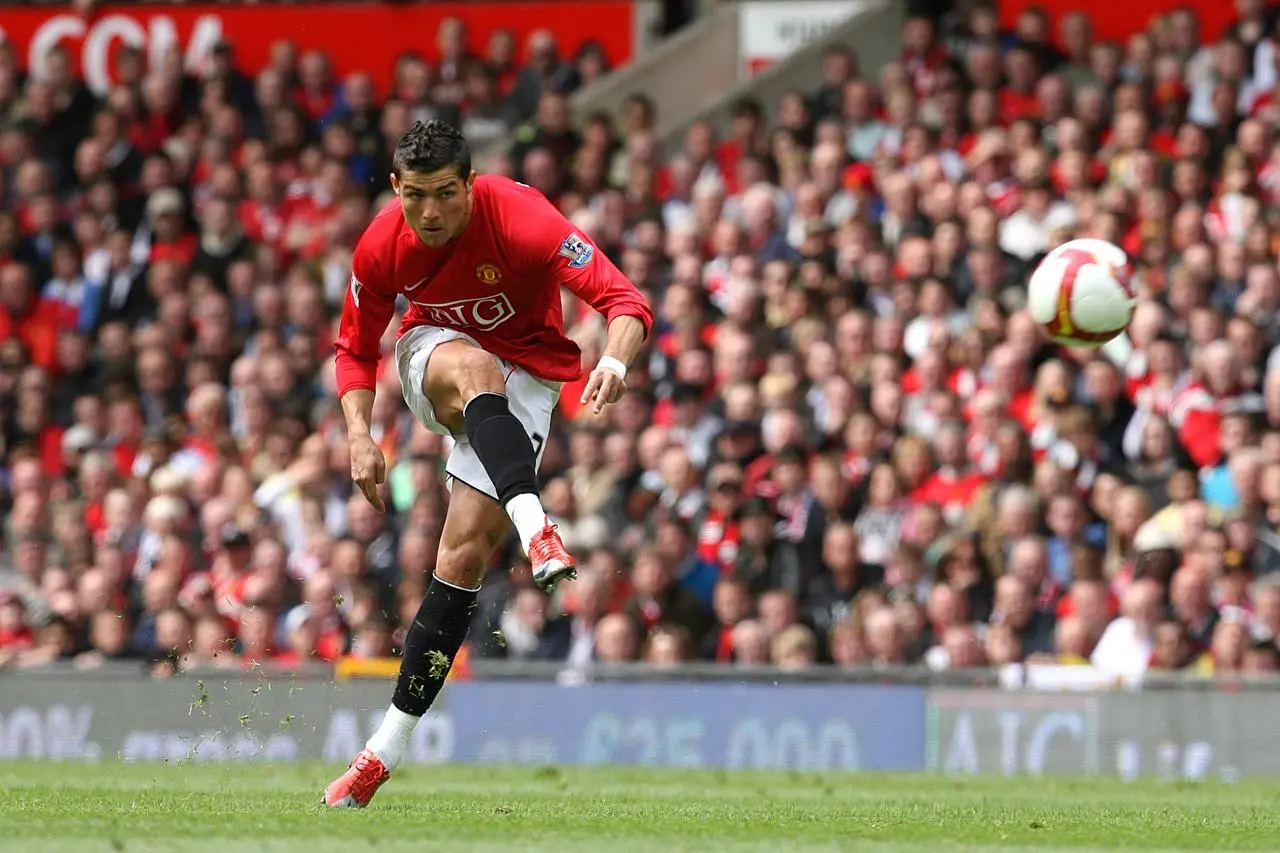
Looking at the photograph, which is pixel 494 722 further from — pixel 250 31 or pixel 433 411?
pixel 250 31

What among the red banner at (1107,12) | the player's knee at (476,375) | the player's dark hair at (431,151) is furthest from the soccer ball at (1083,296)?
the red banner at (1107,12)

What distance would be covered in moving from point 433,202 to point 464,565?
4.19 ft

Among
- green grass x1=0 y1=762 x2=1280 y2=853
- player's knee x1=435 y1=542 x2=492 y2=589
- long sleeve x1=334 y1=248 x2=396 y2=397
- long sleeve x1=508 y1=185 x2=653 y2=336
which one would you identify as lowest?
green grass x1=0 y1=762 x2=1280 y2=853

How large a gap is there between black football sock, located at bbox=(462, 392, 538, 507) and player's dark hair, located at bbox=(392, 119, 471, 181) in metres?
0.78

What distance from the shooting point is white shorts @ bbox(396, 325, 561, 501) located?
823 centimetres

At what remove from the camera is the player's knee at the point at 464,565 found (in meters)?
8.17

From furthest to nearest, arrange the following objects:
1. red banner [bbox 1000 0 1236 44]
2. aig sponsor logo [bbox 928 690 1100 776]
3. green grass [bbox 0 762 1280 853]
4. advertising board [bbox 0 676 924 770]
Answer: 1. red banner [bbox 1000 0 1236 44]
2. advertising board [bbox 0 676 924 770]
3. aig sponsor logo [bbox 928 690 1100 776]
4. green grass [bbox 0 762 1280 853]

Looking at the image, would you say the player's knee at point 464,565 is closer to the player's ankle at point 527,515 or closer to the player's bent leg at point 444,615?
the player's bent leg at point 444,615

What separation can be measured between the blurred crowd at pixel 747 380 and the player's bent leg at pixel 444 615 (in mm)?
4525

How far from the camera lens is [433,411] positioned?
8383mm

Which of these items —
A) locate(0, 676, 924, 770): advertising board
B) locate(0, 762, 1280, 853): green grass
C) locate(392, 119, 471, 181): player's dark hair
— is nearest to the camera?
locate(0, 762, 1280, 853): green grass

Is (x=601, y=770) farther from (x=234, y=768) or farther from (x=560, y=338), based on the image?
(x=560, y=338)

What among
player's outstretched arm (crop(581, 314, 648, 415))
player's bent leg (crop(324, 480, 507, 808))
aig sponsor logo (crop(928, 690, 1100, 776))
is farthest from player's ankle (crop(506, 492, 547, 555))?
aig sponsor logo (crop(928, 690, 1100, 776))

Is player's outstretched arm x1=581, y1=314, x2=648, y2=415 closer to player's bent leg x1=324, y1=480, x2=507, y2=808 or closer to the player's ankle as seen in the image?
the player's ankle
